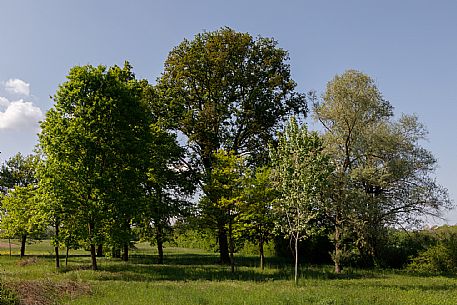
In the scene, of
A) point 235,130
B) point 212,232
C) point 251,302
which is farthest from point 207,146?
point 251,302

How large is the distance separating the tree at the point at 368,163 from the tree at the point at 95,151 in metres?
17.1

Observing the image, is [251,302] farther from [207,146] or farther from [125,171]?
[207,146]

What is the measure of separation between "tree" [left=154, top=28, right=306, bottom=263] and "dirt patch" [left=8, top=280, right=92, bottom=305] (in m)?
20.5

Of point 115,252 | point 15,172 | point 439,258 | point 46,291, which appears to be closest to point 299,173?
point 46,291

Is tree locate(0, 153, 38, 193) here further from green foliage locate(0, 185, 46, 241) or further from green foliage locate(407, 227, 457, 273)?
green foliage locate(407, 227, 457, 273)

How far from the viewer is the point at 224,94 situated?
3981cm

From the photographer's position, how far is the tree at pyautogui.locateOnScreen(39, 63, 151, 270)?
25.8m

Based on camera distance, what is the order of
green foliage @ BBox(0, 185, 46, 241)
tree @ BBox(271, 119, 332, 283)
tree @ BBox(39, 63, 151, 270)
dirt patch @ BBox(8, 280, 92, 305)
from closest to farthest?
dirt patch @ BBox(8, 280, 92, 305) < tree @ BBox(271, 119, 332, 283) < tree @ BBox(39, 63, 151, 270) < green foliage @ BBox(0, 185, 46, 241)

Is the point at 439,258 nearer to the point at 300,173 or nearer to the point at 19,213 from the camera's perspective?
the point at 300,173

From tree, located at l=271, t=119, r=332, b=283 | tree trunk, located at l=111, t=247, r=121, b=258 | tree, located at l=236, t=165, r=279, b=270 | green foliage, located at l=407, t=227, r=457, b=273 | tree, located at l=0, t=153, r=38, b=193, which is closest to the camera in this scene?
tree, located at l=271, t=119, r=332, b=283

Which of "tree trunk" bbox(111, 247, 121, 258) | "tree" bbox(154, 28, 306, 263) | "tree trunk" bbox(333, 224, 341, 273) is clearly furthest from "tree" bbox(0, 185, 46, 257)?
"tree trunk" bbox(333, 224, 341, 273)

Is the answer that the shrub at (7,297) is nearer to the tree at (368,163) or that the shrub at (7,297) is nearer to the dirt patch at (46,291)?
the dirt patch at (46,291)

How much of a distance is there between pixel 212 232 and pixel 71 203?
13.5 m

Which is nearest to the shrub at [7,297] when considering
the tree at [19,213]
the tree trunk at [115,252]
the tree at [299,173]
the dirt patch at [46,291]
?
the dirt patch at [46,291]
